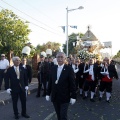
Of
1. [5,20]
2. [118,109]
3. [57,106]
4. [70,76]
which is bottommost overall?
[118,109]

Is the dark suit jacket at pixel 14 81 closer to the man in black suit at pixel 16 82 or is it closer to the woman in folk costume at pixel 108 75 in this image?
the man in black suit at pixel 16 82

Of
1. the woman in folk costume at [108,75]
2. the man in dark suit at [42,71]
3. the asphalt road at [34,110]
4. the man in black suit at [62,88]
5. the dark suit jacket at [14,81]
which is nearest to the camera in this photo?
the man in black suit at [62,88]

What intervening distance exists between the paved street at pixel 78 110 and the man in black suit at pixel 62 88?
211cm

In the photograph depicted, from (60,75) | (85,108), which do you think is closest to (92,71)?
(85,108)

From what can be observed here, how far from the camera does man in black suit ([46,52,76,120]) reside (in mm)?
5566

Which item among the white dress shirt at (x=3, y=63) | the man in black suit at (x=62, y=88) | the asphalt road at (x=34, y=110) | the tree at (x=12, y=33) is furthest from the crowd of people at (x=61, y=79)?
the tree at (x=12, y=33)

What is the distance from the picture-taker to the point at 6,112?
333 inches

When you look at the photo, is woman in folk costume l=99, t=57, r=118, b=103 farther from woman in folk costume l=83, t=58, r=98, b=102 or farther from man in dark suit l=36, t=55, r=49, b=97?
man in dark suit l=36, t=55, r=49, b=97

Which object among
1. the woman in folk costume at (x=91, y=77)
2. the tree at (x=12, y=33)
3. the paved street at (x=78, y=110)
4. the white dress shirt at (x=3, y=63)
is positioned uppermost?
the tree at (x=12, y=33)

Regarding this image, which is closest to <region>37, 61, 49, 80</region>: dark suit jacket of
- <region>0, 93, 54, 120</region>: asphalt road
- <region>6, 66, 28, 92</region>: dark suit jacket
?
<region>0, 93, 54, 120</region>: asphalt road

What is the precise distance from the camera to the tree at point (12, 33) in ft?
62.0

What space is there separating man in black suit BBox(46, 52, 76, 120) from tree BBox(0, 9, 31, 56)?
13.3 m

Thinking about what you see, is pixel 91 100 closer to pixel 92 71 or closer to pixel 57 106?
pixel 92 71

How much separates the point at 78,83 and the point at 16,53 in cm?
801
